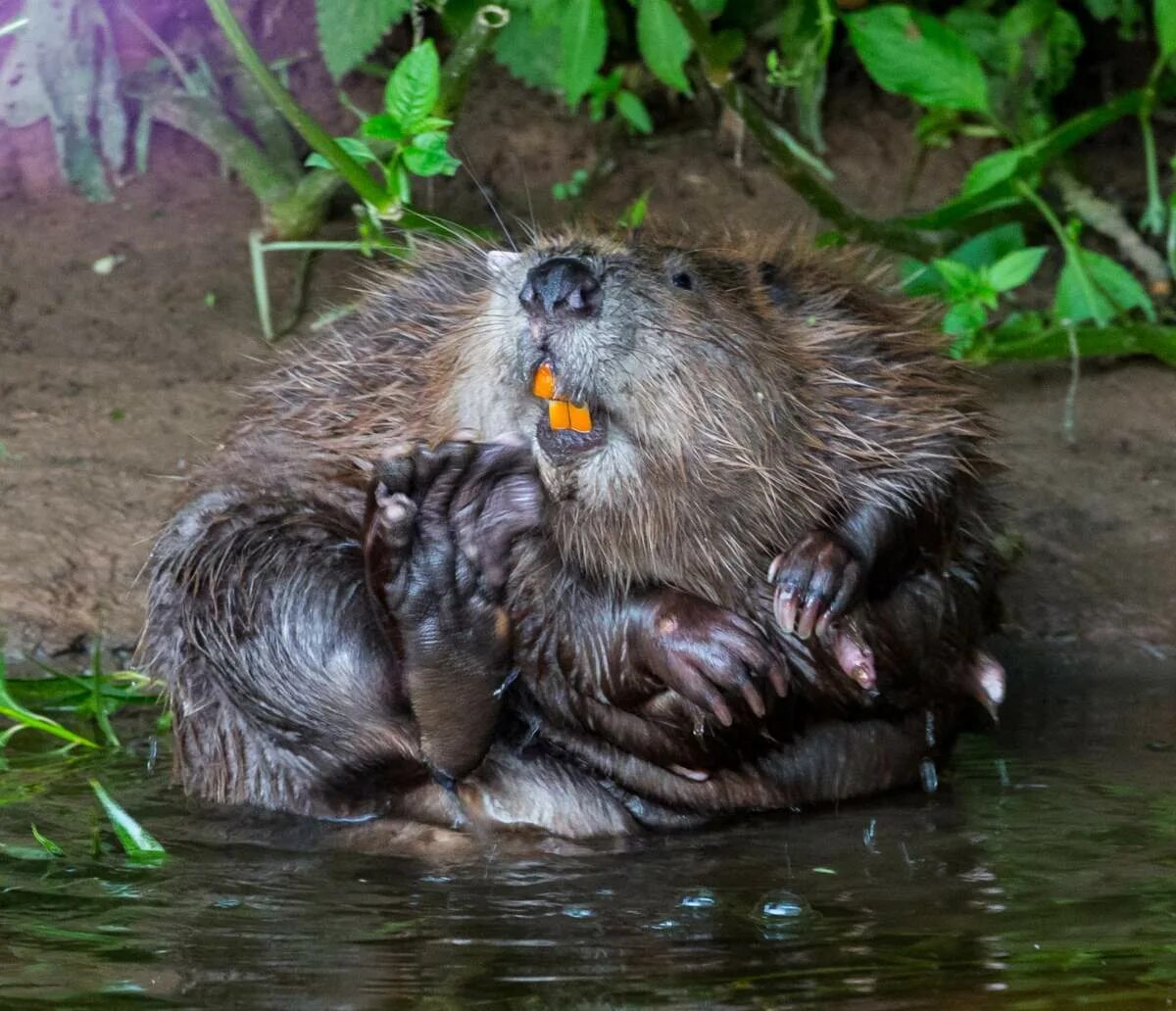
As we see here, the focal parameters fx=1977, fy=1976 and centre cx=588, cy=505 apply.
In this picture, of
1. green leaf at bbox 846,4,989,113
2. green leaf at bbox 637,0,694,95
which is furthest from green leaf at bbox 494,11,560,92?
green leaf at bbox 846,4,989,113

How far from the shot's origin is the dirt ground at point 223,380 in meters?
3.68

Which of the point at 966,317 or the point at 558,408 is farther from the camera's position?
the point at 966,317

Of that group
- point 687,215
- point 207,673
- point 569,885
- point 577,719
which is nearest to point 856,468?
point 577,719

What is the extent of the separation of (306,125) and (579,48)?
0.77 meters

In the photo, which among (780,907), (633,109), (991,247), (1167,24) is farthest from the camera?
(633,109)

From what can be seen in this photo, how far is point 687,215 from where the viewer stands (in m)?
4.68

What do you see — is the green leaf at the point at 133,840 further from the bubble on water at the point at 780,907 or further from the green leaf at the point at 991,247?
the green leaf at the point at 991,247

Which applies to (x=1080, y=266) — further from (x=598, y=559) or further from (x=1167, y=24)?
(x=598, y=559)

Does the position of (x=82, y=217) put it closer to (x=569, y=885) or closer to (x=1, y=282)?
(x=1, y=282)

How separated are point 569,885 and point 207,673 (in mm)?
778

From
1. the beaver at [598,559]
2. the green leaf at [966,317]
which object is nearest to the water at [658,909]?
the beaver at [598,559]

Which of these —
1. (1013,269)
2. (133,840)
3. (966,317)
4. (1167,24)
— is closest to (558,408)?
(133,840)

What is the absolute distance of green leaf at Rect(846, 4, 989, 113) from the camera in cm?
410

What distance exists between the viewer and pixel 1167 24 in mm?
3930
